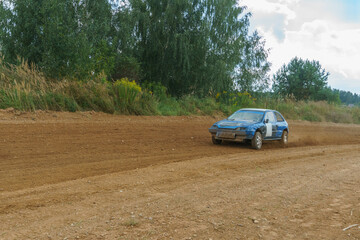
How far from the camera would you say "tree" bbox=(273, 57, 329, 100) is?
71000 millimetres

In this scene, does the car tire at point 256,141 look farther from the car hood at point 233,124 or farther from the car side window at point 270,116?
the car side window at point 270,116

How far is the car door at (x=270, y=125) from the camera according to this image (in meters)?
14.5

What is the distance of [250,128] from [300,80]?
63099 mm

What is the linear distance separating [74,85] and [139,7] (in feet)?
41.8

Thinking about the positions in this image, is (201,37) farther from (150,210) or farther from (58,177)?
(150,210)

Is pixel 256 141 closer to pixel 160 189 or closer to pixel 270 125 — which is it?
pixel 270 125

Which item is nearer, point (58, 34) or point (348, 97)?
point (58, 34)

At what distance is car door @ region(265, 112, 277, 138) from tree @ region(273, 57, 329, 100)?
5683 centimetres

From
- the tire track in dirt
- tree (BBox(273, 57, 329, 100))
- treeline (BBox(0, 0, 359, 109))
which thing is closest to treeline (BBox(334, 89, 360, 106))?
tree (BBox(273, 57, 329, 100))

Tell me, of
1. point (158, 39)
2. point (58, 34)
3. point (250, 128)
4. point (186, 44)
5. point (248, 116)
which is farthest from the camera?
point (158, 39)

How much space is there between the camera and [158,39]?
2759 cm

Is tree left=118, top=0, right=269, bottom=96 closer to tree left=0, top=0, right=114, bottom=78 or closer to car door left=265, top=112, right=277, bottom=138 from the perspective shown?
tree left=0, top=0, right=114, bottom=78

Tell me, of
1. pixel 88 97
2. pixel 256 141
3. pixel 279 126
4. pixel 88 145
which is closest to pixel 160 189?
pixel 88 145

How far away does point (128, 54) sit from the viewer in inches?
1043
